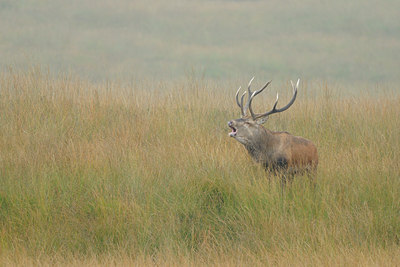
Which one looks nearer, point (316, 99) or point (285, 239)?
point (285, 239)

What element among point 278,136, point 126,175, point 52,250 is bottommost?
point 52,250

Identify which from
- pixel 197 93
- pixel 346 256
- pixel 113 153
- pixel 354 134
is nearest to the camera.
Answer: pixel 346 256

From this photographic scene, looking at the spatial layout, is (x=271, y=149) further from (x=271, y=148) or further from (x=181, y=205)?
(x=181, y=205)

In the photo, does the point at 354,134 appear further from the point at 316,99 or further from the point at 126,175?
the point at 126,175

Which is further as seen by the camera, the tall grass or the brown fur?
the brown fur

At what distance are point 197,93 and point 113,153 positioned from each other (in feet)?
12.5

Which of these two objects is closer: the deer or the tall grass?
the tall grass

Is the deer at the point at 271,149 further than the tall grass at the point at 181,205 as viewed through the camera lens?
Yes

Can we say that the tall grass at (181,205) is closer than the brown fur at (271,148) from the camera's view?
Yes

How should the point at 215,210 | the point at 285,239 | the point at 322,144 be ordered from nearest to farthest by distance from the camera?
the point at 285,239, the point at 215,210, the point at 322,144

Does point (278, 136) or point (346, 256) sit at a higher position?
point (278, 136)

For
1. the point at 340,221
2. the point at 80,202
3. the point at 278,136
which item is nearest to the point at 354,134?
the point at 278,136

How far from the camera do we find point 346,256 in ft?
14.9

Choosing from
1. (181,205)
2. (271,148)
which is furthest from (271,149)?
(181,205)
